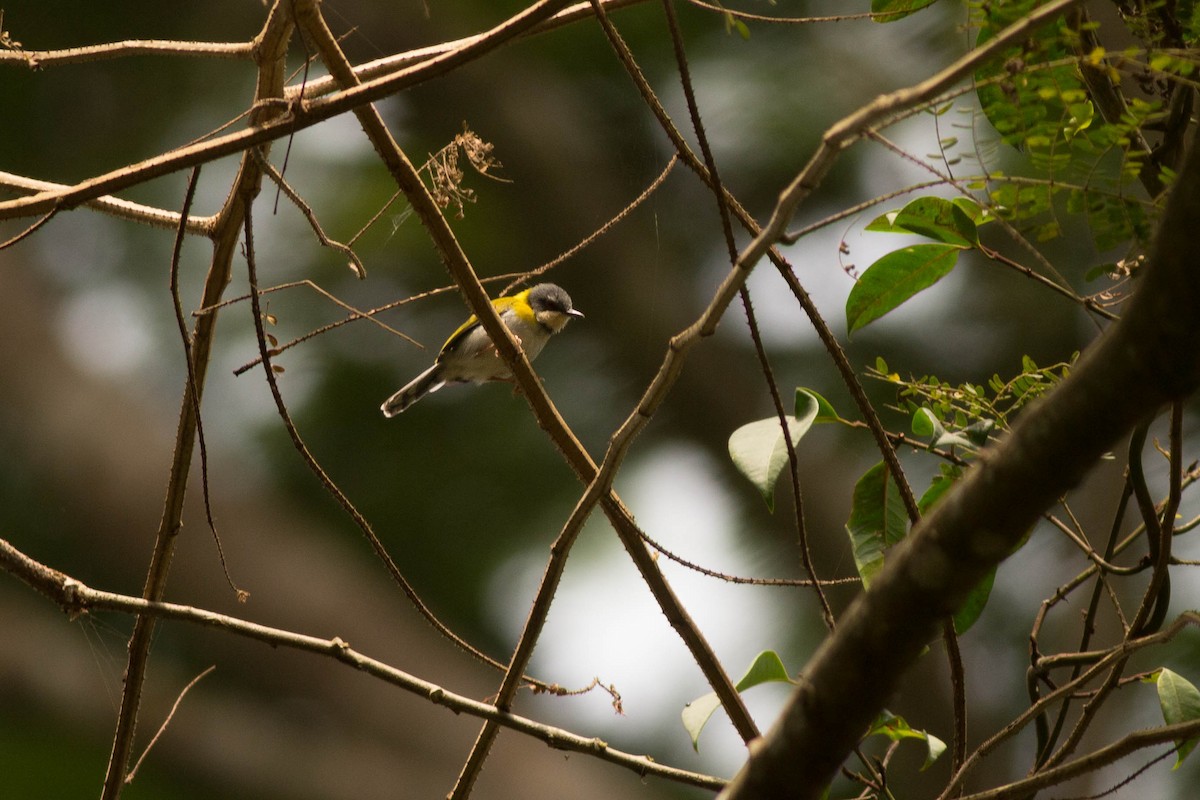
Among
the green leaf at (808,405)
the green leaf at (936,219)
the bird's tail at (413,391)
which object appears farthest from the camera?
the bird's tail at (413,391)

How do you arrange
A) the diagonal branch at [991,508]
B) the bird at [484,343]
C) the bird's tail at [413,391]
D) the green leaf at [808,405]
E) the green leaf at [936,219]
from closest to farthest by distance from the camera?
the diagonal branch at [991,508], the green leaf at [936,219], the green leaf at [808,405], the bird at [484,343], the bird's tail at [413,391]

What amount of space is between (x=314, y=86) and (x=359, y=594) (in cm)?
470

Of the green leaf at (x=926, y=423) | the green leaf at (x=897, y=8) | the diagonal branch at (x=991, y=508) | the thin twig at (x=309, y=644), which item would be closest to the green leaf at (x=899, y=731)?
the thin twig at (x=309, y=644)

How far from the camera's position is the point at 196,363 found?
4.49ft

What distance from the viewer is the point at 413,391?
11.9 feet

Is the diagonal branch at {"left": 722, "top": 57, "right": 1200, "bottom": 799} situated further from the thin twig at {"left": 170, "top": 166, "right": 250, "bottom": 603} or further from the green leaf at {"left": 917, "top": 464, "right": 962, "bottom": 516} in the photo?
the thin twig at {"left": 170, "top": 166, "right": 250, "bottom": 603}

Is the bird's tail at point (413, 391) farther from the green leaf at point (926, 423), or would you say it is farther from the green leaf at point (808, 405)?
the green leaf at point (926, 423)

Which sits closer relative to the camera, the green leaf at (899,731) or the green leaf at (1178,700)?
the green leaf at (1178,700)

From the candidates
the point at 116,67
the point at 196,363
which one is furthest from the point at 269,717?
the point at 196,363

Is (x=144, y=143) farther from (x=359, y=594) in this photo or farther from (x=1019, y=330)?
(x=1019, y=330)

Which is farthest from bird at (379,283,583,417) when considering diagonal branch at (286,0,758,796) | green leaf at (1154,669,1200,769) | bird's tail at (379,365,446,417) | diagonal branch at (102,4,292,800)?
green leaf at (1154,669,1200,769)

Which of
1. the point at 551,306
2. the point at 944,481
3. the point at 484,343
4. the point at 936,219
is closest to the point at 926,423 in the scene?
the point at 944,481

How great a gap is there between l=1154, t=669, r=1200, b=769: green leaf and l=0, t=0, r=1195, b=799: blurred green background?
2.59 m

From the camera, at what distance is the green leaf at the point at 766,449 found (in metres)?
1.18
